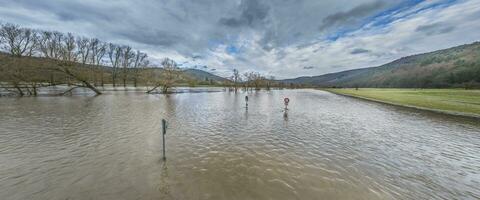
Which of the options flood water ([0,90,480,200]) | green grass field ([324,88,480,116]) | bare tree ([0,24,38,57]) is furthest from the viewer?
bare tree ([0,24,38,57])

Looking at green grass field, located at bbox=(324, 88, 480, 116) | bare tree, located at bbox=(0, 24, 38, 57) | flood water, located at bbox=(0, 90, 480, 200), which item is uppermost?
bare tree, located at bbox=(0, 24, 38, 57)

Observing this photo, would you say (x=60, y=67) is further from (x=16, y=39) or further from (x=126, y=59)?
(x=126, y=59)

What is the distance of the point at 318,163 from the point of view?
218 inches

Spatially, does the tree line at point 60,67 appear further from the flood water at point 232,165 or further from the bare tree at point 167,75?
the flood water at point 232,165

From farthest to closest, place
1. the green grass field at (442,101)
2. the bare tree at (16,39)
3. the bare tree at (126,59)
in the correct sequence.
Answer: the bare tree at (126,59), the bare tree at (16,39), the green grass field at (442,101)

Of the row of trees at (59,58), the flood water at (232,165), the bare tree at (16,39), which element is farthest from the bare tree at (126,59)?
the flood water at (232,165)

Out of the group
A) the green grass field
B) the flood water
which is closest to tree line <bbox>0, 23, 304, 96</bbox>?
the flood water

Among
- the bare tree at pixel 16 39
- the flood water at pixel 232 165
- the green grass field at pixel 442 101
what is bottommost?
the flood water at pixel 232 165

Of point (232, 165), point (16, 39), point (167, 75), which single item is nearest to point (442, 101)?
point (232, 165)

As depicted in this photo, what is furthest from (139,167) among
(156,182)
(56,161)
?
(56,161)

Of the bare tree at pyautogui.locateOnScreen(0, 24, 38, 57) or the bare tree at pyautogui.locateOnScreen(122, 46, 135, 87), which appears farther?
the bare tree at pyautogui.locateOnScreen(122, 46, 135, 87)

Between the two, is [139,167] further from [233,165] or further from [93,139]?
[93,139]

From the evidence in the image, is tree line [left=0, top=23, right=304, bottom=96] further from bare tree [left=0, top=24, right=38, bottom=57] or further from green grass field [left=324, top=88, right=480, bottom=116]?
green grass field [left=324, top=88, right=480, bottom=116]

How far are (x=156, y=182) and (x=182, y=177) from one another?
58cm
